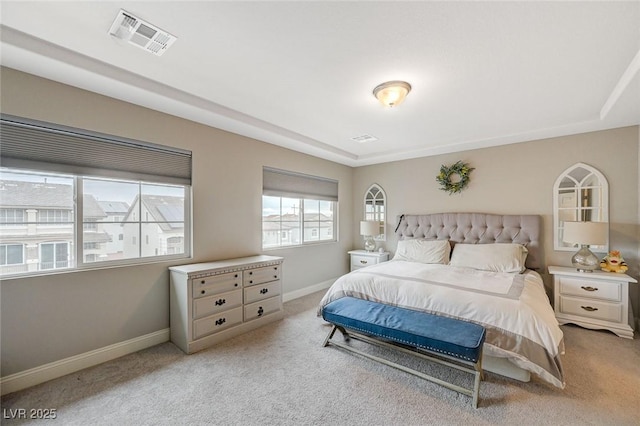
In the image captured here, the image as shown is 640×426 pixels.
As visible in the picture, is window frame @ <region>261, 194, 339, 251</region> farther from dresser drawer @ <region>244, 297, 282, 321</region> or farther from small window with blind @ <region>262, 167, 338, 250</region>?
dresser drawer @ <region>244, 297, 282, 321</region>

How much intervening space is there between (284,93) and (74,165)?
194 cm

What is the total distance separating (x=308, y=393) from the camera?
204cm

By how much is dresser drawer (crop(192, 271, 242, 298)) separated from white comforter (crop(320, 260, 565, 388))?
1.04 metres

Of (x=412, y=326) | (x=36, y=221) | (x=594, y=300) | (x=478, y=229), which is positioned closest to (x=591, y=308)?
(x=594, y=300)

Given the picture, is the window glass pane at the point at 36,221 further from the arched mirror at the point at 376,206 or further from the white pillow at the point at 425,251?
the arched mirror at the point at 376,206

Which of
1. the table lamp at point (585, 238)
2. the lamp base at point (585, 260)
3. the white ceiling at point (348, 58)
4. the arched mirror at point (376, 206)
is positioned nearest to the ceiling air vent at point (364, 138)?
the white ceiling at point (348, 58)

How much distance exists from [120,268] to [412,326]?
8.84ft

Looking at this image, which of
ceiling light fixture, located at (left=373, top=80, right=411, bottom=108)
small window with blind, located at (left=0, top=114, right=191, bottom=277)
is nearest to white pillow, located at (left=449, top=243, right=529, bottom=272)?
ceiling light fixture, located at (left=373, top=80, right=411, bottom=108)

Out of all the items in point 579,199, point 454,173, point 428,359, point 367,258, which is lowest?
point 428,359

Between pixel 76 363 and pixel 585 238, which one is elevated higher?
pixel 585 238

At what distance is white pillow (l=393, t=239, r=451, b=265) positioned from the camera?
3900 millimetres

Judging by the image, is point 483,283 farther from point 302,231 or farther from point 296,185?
point 296,185

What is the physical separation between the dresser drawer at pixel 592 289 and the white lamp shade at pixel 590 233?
453 mm

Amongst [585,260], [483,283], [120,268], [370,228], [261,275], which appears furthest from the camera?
[370,228]
